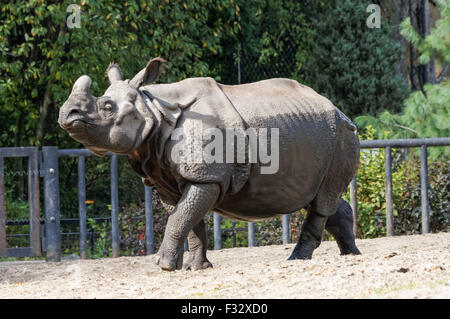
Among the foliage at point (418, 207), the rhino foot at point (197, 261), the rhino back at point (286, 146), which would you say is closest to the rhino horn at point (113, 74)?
the rhino back at point (286, 146)

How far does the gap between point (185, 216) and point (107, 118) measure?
829 mm

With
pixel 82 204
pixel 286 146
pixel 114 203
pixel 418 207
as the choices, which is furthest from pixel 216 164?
pixel 418 207

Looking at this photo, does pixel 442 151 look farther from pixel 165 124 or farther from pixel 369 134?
pixel 165 124

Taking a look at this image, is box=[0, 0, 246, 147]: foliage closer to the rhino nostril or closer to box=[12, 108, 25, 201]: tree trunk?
box=[12, 108, 25, 201]: tree trunk

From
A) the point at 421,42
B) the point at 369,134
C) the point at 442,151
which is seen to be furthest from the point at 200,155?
the point at 421,42

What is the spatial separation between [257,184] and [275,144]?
12.1 inches

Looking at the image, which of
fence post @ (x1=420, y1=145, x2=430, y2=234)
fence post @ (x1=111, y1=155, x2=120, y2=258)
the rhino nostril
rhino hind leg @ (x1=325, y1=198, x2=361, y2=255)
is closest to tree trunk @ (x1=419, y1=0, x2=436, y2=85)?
fence post @ (x1=420, y1=145, x2=430, y2=234)

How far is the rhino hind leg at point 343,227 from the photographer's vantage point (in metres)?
7.07

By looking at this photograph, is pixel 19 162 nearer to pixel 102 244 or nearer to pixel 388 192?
pixel 102 244

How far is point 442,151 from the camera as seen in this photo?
11656mm

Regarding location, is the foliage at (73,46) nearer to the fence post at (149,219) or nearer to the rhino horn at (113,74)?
the fence post at (149,219)

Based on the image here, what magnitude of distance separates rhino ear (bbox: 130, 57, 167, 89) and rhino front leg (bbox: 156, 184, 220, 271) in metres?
0.79

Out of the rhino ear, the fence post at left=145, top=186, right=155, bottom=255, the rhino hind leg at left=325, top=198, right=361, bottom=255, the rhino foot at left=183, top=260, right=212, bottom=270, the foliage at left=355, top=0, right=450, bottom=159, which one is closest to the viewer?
the rhino ear

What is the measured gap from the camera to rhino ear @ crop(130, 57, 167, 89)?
20.2 ft
